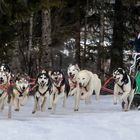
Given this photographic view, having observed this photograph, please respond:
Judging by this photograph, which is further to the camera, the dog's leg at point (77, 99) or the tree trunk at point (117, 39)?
the tree trunk at point (117, 39)

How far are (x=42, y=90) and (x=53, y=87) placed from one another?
0.32m

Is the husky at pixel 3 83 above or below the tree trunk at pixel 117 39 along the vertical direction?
below

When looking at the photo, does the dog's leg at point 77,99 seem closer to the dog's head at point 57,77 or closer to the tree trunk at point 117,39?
the dog's head at point 57,77

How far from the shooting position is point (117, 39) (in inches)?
827

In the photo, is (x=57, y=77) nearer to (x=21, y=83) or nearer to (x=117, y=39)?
(x=21, y=83)

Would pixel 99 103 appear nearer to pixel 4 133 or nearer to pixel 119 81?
pixel 119 81

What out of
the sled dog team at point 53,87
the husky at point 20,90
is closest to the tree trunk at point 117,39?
the sled dog team at point 53,87

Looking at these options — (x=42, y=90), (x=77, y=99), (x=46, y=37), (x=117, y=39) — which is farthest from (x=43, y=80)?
(x=117, y=39)

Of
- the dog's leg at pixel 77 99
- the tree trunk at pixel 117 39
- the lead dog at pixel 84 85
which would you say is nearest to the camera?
the dog's leg at pixel 77 99

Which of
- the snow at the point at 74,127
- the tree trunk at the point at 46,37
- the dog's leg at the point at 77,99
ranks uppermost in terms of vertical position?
the tree trunk at the point at 46,37

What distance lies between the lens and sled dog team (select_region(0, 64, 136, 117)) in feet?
33.1

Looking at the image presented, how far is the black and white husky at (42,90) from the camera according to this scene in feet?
33.2

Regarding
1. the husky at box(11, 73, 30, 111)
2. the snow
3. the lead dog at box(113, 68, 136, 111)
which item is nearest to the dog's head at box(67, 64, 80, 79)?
the lead dog at box(113, 68, 136, 111)

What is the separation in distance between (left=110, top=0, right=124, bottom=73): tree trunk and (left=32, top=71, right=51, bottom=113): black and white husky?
10.3 m
